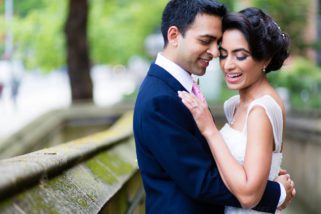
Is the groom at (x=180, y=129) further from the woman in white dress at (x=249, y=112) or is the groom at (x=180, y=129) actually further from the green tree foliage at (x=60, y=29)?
the green tree foliage at (x=60, y=29)

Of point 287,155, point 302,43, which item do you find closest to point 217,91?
point 302,43

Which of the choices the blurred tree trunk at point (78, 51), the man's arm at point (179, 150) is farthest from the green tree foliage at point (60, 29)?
the man's arm at point (179, 150)

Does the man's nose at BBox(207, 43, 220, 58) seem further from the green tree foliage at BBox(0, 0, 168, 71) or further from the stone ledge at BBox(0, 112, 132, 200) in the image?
the green tree foliage at BBox(0, 0, 168, 71)

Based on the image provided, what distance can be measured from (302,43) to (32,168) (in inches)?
630

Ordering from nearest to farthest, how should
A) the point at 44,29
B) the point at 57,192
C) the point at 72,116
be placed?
the point at 57,192, the point at 72,116, the point at 44,29

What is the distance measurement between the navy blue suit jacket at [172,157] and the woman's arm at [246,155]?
0.10 feet

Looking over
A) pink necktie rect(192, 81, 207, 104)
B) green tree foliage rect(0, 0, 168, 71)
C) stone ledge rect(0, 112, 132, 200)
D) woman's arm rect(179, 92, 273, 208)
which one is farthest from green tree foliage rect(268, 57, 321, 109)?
woman's arm rect(179, 92, 273, 208)

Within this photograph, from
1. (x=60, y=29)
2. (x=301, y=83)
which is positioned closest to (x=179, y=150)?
(x=301, y=83)

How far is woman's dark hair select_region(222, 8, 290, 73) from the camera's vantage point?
323cm

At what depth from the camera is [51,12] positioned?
27.3 metres

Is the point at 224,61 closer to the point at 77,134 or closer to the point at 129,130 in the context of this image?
the point at 129,130

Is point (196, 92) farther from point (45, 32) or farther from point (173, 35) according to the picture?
point (45, 32)

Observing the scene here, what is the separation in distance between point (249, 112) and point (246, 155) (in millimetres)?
204

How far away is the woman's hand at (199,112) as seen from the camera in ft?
10.0
